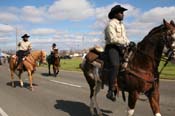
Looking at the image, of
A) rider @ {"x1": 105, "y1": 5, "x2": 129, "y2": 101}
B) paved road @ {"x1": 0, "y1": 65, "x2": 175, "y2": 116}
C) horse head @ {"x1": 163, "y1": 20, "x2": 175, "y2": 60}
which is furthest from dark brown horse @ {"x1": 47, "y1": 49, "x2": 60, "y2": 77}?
horse head @ {"x1": 163, "y1": 20, "x2": 175, "y2": 60}

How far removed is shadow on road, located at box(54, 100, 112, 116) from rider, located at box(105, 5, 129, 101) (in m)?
1.97

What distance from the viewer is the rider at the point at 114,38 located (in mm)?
8938

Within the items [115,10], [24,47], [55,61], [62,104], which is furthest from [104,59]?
[55,61]

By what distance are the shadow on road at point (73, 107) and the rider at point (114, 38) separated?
1970mm

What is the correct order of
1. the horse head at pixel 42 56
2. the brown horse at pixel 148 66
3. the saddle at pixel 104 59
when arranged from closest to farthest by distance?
the brown horse at pixel 148 66, the saddle at pixel 104 59, the horse head at pixel 42 56

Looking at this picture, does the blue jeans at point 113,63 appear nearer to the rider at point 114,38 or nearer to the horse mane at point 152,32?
the rider at point 114,38

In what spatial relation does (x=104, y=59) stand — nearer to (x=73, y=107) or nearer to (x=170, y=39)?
(x=170, y=39)

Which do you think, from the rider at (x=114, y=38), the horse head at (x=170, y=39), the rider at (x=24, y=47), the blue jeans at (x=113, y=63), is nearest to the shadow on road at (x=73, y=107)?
the rider at (x=114, y=38)

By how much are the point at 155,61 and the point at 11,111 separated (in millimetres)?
5310

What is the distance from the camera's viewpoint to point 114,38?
9000 mm

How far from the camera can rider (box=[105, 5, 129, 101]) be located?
29.3 ft

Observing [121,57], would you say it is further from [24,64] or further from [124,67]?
[24,64]

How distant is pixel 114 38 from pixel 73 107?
3756 mm

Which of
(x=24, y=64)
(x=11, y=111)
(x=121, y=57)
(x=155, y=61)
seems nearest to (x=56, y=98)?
(x=11, y=111)
